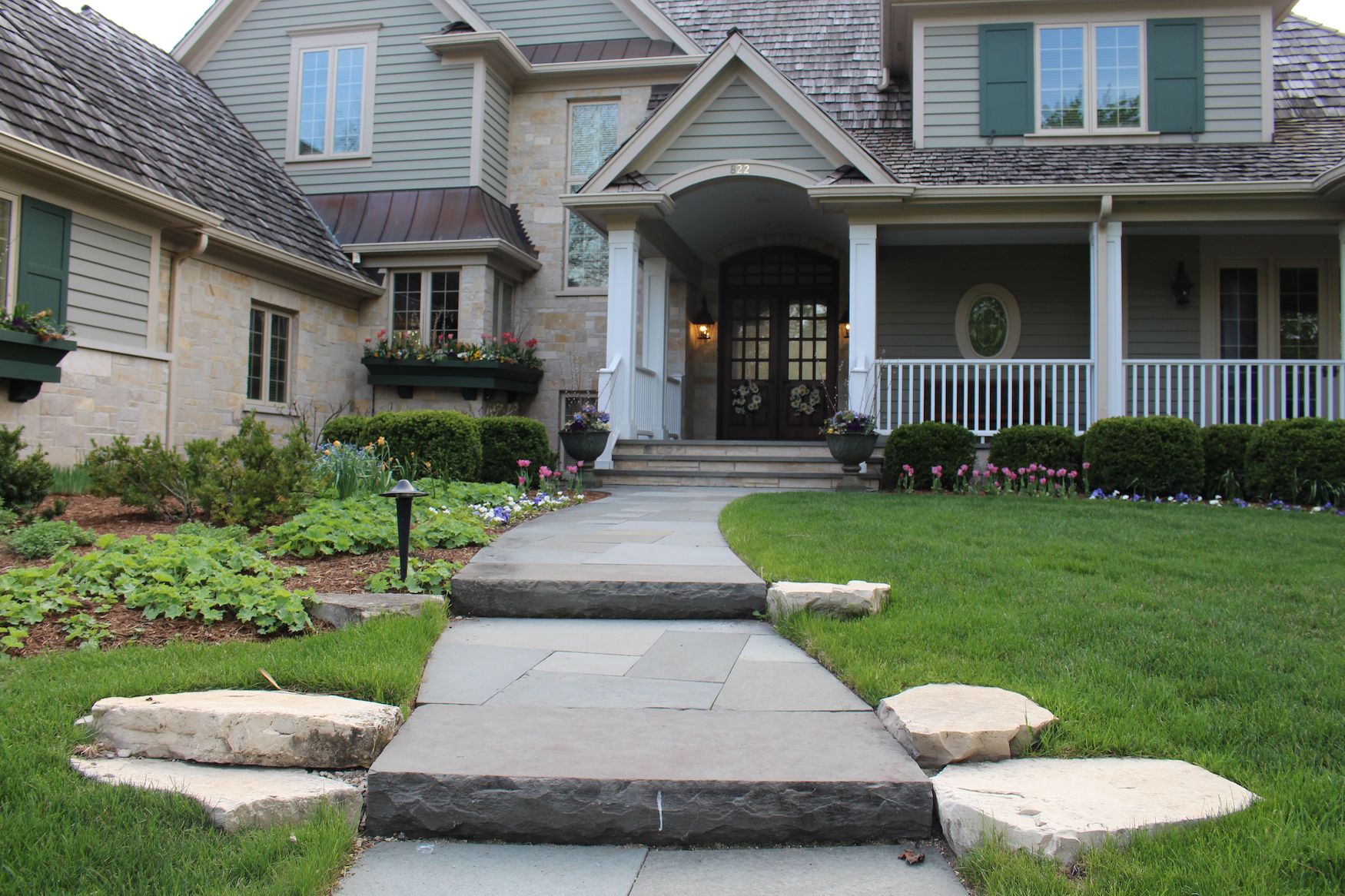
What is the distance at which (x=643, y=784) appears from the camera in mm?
2504

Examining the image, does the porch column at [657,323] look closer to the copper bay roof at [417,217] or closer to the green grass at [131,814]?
the copper bay roof at [417,217]

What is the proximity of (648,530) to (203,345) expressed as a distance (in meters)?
7.07

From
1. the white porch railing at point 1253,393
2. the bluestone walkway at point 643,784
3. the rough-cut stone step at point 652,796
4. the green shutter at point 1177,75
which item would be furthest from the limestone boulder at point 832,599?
the green shutter at point 1177,75

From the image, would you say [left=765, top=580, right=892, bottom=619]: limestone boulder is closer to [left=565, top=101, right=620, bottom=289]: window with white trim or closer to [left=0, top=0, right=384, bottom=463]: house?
[left=0, top=0, right=384, bottom=463]: house

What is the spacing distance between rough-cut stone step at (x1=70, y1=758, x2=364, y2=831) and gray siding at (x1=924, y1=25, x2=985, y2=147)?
1162 centimetres

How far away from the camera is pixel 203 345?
11.2m

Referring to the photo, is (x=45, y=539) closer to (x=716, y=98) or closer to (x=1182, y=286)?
(x=716, y=98)

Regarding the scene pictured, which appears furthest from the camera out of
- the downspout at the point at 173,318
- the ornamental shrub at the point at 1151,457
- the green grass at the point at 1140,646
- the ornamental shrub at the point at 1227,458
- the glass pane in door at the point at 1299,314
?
the glass pane in door at the point at 1299,314

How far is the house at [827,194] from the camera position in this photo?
10.9 metres

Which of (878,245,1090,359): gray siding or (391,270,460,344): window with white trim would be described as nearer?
(878,245,1090,359): gray siding

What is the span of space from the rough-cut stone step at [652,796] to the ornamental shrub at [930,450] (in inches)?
290

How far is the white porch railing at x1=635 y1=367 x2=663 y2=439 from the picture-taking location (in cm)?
1181

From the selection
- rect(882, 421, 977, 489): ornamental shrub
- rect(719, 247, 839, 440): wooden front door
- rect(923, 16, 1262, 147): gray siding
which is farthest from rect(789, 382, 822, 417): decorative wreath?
rect(923, 16, 1262, 147): gray siding

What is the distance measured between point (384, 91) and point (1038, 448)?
10976 millimetres
